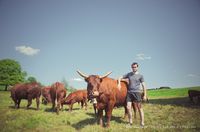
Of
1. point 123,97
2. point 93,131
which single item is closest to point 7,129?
point 93,131

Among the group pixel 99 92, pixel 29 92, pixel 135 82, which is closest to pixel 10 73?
pixel 29 92

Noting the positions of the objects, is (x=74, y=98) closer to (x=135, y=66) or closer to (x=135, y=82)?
(x=135, y=82)

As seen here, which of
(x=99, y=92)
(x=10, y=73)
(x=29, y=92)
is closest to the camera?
(x=99, y=92)

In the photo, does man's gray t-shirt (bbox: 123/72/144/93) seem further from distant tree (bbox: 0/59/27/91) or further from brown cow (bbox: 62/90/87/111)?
distant tree (bbox: 0/59/27/91)

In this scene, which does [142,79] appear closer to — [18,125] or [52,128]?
[52,128]

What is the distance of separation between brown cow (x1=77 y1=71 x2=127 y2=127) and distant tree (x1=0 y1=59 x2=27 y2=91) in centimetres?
5360

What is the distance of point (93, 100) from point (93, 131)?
131cm

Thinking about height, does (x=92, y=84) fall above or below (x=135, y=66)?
below

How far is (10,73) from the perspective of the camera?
180ft

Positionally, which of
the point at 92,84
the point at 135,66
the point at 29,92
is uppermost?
the point at 135,66

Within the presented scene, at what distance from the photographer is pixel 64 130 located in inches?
289

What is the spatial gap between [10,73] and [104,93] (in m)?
56.0

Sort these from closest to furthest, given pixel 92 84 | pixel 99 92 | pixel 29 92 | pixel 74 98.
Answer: pixel 92 84 → pixel 99 92 → pixel 29 92 → pixel 74 98

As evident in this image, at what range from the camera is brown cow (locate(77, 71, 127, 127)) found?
7090 millimetres
